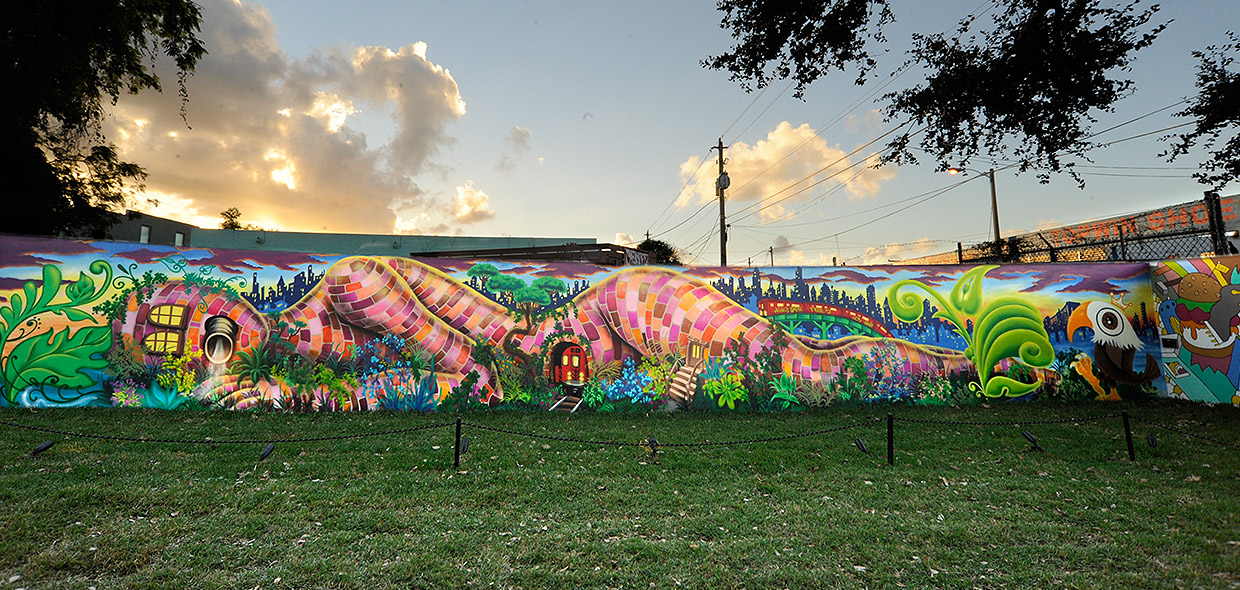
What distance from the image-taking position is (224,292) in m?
7.95

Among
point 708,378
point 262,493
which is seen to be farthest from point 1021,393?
point 262,493

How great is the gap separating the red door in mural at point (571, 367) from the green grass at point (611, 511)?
5.20 ft

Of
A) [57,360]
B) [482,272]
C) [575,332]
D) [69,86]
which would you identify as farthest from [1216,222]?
[69,86]

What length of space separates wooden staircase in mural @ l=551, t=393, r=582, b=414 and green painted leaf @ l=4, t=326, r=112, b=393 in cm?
678

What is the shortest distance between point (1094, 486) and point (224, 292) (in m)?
11.5

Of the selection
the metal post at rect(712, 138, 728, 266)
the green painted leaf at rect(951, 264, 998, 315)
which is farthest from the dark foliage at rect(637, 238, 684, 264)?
the green painted leaf at rect(951, 264, 998, 315)

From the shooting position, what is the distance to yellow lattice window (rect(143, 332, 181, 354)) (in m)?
7.74

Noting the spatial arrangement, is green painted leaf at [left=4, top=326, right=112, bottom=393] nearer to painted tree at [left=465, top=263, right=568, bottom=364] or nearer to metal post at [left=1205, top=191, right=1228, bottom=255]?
painted tree at [left=465, top=263, right=568, bottom=364]

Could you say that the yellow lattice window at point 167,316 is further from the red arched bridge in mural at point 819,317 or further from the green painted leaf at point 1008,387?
the green painted leaf at point 1008,387

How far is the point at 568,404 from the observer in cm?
828

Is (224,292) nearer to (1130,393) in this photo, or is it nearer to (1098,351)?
(1098,351)

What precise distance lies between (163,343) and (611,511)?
25.5ft

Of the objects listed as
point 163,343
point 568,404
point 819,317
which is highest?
point 819,317

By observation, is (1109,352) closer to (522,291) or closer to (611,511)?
(611,511)
